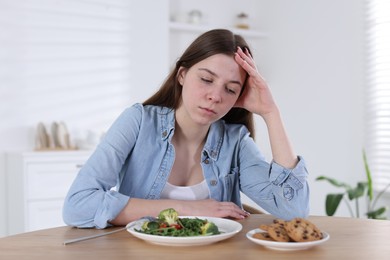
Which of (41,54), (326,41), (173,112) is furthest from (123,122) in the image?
(326,41)

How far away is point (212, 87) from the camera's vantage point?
1882 millimetres

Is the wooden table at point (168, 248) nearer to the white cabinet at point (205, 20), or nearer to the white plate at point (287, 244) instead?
the white plate at point (287, 244)

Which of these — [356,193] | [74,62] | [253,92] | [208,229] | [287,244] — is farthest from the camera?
[74,62]

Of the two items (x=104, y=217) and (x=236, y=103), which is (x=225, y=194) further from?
(x=104, y=217)

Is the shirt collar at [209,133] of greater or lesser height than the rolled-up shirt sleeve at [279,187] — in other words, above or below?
above

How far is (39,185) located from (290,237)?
278 centimetres

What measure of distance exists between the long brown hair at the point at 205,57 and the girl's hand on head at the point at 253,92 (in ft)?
0.16

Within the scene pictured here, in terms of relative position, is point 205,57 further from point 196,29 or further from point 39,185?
point 196,29

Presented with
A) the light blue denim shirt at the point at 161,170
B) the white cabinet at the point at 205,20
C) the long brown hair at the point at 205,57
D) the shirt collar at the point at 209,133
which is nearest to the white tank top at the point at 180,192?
the light blue denim shirt at the point at 161,170

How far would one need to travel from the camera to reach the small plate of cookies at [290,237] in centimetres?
140

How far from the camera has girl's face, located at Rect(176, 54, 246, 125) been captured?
188cm

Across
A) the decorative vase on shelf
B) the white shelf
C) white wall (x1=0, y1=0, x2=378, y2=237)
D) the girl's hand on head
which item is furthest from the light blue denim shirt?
the decorative vase on shelf

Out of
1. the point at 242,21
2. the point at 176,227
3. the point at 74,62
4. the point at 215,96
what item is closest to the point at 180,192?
the point at 215,96

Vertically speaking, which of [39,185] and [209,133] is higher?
[209,133]
